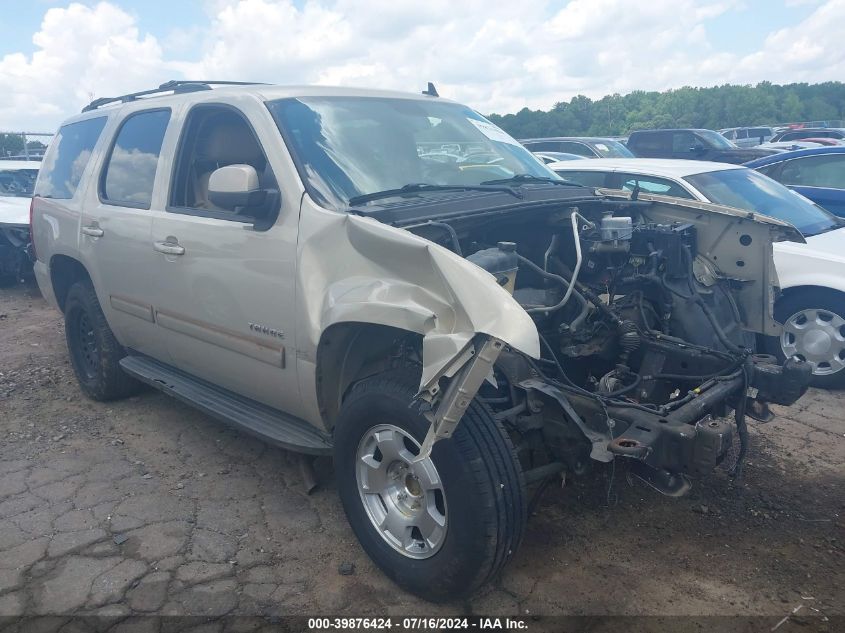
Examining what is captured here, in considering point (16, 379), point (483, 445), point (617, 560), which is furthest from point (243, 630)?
point (16, 379)

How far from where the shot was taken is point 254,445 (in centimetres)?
436

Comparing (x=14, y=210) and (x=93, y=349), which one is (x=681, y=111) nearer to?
(x=14, y=210)

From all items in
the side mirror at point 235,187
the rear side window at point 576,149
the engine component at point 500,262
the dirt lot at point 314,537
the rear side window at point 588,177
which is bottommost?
the dirt lot at point 314,537

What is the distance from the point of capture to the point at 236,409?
368cm

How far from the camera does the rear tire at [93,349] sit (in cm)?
484

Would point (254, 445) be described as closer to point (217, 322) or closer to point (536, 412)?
point (217, 322)

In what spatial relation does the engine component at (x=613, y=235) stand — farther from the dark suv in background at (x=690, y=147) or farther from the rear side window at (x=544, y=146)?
the rear side window at (x=544, y=146)

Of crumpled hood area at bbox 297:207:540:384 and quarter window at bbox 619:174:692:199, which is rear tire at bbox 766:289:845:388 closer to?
quarter window at bbox 619:174:692:199

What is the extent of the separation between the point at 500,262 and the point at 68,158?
12.4 ft

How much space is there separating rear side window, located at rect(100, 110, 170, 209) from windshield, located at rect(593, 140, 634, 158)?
11762mm

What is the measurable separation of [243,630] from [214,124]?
262 centimetres

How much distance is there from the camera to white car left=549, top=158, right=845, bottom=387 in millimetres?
5090

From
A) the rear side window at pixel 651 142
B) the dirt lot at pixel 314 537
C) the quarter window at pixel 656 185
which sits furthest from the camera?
the rear side window at pixel 651 142

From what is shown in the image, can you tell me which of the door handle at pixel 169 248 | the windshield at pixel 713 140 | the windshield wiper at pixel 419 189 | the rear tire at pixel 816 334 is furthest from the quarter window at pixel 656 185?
the windshield at pixel 713 140
